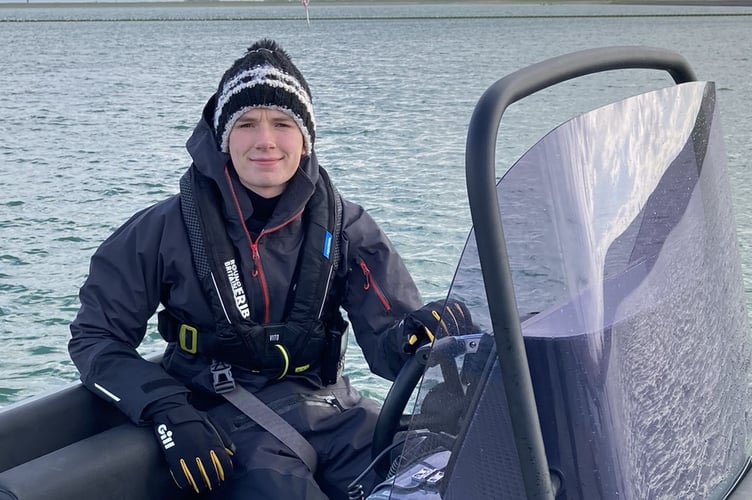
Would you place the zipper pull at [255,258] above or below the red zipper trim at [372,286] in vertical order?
above

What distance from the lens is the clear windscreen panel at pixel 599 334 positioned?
3.69ft

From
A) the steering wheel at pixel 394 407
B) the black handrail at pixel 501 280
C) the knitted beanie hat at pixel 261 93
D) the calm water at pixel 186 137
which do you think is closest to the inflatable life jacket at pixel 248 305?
the knitted beanie hat at pixel 261 93

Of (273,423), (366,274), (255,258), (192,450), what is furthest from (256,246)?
(192,450)

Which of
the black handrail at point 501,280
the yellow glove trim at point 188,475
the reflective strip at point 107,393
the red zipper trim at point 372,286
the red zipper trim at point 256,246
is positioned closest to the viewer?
the black handrail at point 501,280

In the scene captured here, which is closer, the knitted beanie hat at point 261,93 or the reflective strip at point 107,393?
the reflective strip at point 107,393

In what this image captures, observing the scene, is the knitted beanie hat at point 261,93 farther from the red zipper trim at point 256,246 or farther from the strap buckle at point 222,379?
the strap buckle at point 222,379

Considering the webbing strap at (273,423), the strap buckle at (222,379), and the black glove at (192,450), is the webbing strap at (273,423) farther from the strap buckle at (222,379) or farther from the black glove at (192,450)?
the black glove at (192,450)

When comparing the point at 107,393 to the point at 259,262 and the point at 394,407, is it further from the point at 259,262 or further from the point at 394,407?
the point at 394,407

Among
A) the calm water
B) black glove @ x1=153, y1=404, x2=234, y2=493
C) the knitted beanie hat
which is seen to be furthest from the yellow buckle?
the calm water

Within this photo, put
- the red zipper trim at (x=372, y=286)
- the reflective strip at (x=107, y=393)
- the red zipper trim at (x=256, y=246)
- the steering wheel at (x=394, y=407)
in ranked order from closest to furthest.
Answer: the steering wheel at (x=394, y=407)
the reflective strip at (x=107, y=393)
the red zipper trim at (x=256, y=246)
the red zipper trim at (x=372, y=286)

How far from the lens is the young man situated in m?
2.04

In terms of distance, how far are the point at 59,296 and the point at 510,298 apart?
233 inches

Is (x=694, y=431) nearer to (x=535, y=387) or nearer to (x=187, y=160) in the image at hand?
(x=535, y=387)

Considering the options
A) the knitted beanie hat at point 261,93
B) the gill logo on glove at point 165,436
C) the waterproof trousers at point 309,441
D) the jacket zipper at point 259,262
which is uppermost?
the knitted beanie hat at point 261,93
